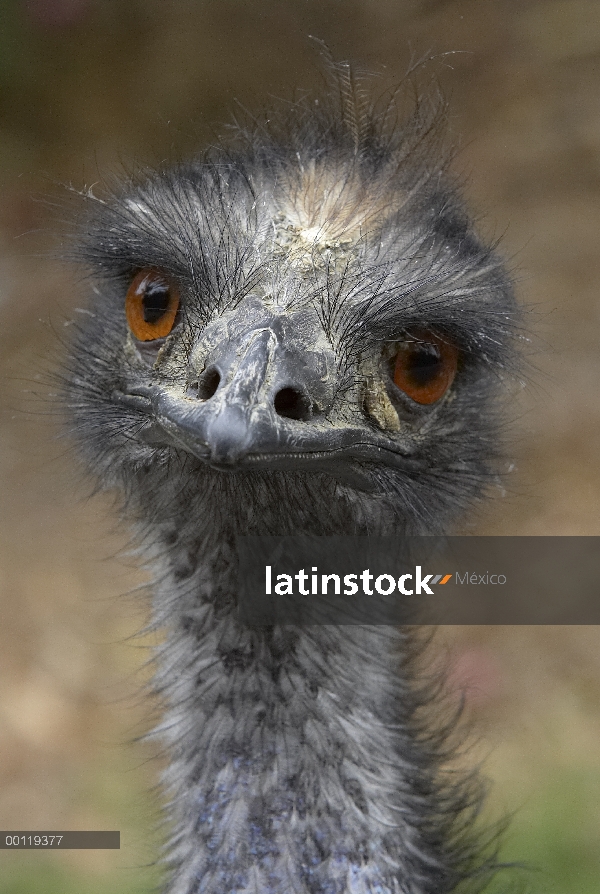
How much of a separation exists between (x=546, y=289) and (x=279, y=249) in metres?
2.68

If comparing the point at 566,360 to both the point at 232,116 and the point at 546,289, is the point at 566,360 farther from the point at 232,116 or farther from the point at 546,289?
the point at 232,116

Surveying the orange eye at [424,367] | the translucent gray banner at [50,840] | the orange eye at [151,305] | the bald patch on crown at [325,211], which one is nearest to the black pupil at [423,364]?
the orange eye at [424,367]

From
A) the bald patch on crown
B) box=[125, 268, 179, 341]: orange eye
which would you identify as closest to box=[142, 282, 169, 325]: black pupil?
box=[125, 268, 179, 341]: orange eye

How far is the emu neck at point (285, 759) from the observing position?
1312 mm

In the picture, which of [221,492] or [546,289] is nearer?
[221,492]

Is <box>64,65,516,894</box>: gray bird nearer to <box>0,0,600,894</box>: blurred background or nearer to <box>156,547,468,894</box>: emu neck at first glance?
<box>156,547,468,894</box>: emu neck

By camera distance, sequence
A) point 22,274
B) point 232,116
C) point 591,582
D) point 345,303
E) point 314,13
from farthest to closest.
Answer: point 22,274 < point 591,582 < point 314,13 < point 232,116 < point 345,303

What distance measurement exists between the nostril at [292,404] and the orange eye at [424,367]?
0.23 m

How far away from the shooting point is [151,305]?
1.38m

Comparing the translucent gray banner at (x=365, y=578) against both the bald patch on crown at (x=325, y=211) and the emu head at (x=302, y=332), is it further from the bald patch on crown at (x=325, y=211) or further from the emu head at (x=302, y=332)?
the bald patch on crown at (x=325, y=211)

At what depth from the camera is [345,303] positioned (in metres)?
1.28

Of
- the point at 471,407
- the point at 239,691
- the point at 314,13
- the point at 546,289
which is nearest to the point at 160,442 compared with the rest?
the point at 239,691

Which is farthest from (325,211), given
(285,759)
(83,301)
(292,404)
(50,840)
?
(50,840)

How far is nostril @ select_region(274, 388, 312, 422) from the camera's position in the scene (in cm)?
112
